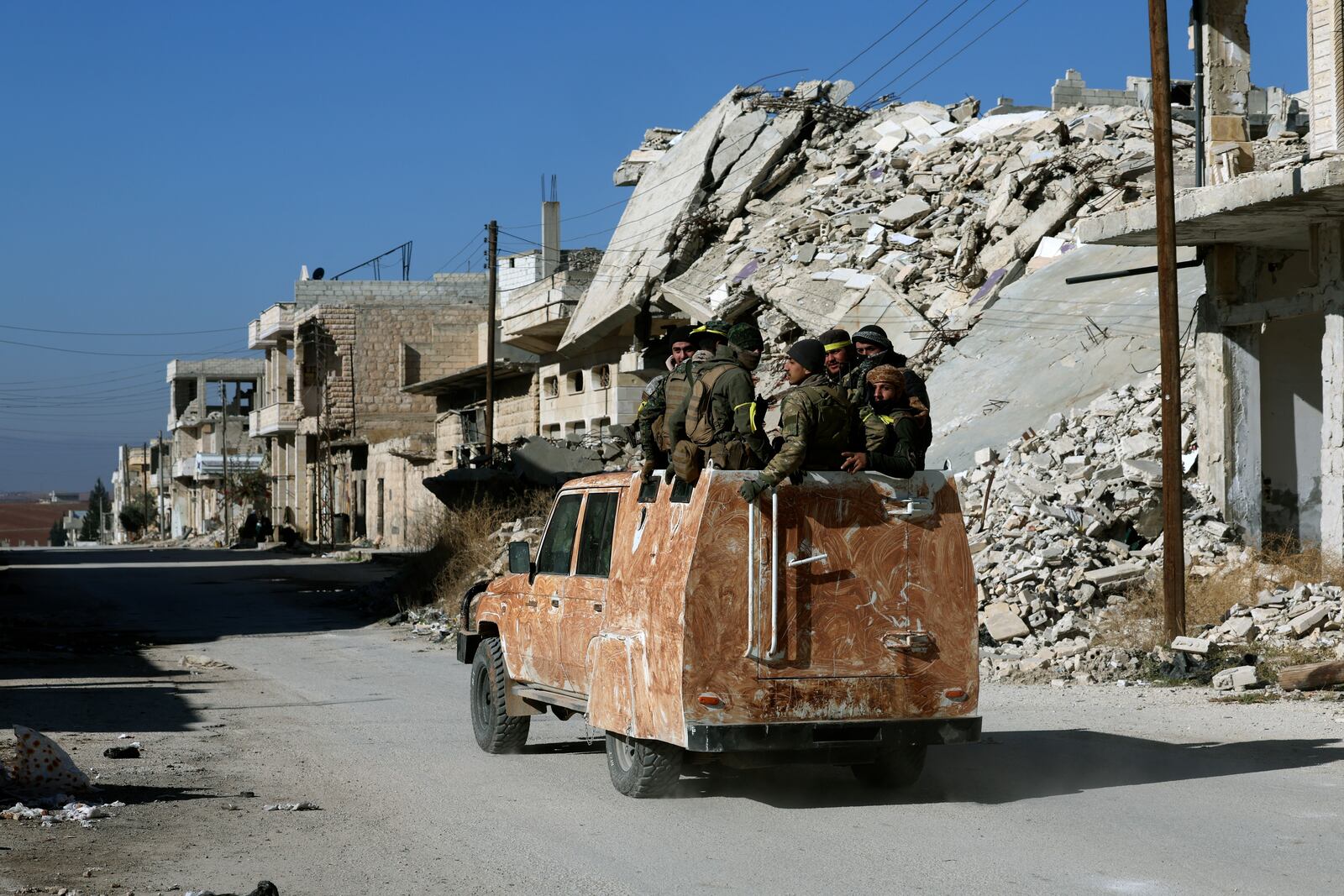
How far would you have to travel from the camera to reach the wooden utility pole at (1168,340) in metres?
15.0

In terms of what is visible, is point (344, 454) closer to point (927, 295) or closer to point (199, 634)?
point (927, 295)

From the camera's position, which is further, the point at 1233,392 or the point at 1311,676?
the point at 1233,392

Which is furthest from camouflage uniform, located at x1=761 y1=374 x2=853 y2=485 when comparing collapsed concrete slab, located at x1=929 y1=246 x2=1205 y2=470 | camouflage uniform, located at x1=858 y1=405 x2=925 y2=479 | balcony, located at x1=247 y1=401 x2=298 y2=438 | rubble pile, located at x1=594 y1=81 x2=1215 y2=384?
balcony, located at x1=247 y1=401 x2=298 y2=438

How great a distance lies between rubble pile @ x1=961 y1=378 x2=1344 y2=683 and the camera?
48.6ft

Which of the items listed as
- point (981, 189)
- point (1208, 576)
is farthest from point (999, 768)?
point (981, 189)

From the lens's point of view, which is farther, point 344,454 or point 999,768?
point 344,454

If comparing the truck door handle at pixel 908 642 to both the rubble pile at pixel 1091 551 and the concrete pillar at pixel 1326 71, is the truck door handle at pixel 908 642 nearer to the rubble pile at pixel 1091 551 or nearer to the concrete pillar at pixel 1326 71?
the rubble pile at pixel 1091 551

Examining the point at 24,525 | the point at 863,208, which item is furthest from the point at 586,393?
the point at 24,525

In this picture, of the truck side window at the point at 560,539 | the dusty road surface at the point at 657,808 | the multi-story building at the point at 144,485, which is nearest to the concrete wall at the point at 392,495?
the dusty road surface at the point at 657,808

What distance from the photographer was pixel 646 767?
8328mm

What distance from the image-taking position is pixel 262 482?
85438 mm

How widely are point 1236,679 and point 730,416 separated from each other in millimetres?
6781

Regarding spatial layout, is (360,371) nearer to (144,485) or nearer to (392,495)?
(392,495)

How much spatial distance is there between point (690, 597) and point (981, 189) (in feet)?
98.5
